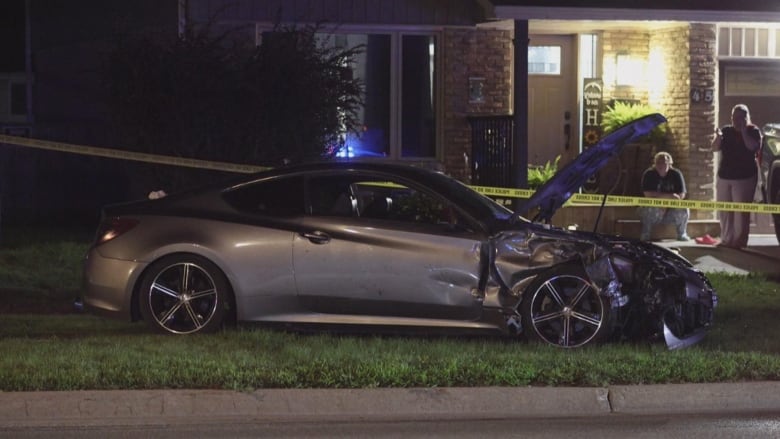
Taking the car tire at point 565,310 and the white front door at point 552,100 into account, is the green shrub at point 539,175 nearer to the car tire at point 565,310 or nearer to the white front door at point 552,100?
the white front door at point 552,100

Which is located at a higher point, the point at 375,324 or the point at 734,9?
the point at 734,9

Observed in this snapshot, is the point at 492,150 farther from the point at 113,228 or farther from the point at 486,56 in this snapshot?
the point at 113,228

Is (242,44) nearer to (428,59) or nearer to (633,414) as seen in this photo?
(428,59)

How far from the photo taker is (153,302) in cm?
889

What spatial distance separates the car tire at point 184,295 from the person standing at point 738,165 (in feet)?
26.4

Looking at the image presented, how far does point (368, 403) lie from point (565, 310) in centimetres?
187

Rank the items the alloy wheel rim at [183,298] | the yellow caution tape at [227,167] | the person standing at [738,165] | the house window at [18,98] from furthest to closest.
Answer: the house window at [18,98] < the person standing at [738,165] < the yellow caution tape at [227,167] < the alloy wheel rim at [183,298]

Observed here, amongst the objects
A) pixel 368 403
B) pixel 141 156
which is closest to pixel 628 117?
pixel 141 156

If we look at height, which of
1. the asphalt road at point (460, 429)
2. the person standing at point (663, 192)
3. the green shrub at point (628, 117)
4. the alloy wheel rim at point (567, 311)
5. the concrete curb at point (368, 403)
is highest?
the green shrub at point (628, 117)

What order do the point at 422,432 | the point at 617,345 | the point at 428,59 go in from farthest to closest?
1. the point at 428,59
2. the point at 617,345
3. the point at 422,432

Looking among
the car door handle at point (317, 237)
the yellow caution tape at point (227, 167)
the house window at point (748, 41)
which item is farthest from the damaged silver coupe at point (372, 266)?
the house window at point (748, 41)

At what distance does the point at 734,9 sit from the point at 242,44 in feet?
19.4

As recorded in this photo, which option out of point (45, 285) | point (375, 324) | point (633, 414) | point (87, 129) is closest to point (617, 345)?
point (633, 414)

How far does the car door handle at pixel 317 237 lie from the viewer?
8734 mm
